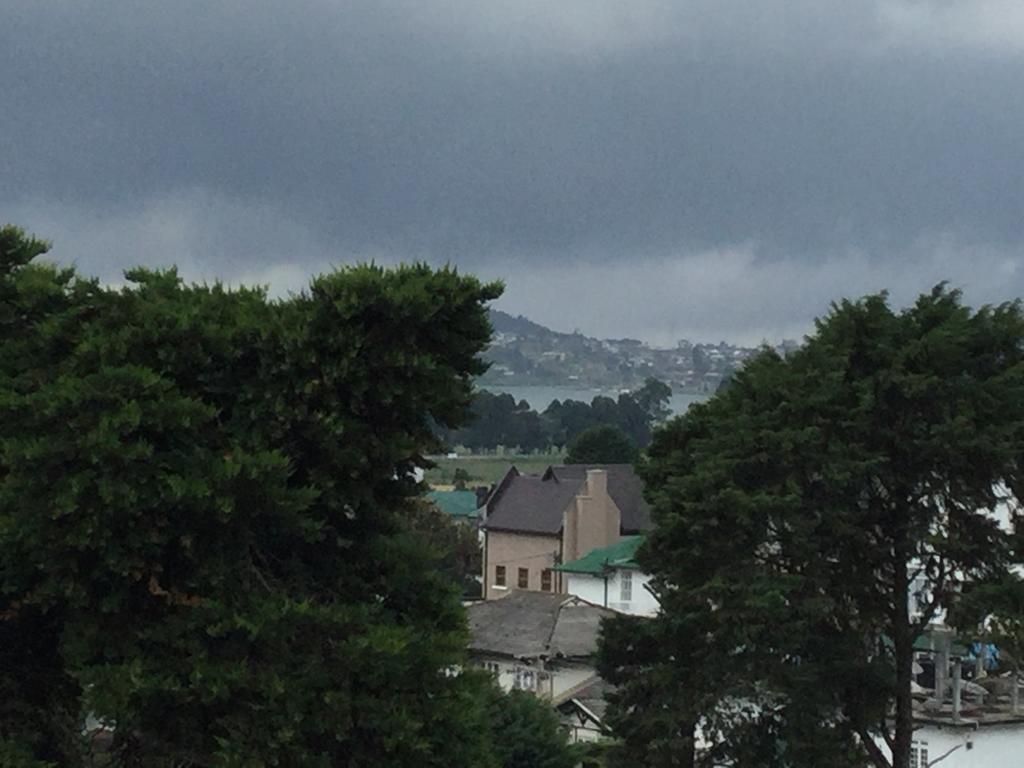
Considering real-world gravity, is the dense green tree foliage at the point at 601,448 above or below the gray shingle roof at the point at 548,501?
above

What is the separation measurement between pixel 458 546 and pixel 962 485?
58.7 metres

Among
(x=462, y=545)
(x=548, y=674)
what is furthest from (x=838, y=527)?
(x=462, y=545)

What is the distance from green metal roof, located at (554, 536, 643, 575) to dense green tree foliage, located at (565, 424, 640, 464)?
119ft

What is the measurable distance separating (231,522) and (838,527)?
16.3 meters

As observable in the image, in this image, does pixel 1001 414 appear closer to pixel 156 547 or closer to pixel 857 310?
pixel 857 310

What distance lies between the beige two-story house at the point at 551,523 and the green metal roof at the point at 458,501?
26.7 meters

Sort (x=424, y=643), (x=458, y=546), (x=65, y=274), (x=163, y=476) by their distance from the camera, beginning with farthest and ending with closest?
(x=458, y=546) → (x=65, y=274) → (x=424, y=643) → (x=163, y=476)

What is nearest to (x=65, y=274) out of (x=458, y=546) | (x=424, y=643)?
(x=424, y=643)

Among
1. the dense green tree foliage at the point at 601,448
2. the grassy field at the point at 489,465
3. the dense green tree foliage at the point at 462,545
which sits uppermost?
the grassy field at the point at 489,465

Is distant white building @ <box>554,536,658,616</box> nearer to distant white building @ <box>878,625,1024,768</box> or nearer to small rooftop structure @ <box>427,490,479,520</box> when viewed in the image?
distant white building @ <box>878,625,1024,768</box>

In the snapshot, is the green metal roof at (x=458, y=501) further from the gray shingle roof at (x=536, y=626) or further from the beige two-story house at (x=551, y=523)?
the gray shingle roof at (x=536, y=626)

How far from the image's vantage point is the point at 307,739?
679 inches

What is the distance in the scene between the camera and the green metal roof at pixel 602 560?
226ft

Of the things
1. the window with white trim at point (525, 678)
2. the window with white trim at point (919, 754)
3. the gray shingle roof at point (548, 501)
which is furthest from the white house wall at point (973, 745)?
the gray shingle roof at point (548, 501)
